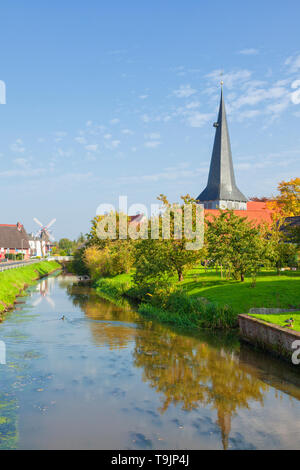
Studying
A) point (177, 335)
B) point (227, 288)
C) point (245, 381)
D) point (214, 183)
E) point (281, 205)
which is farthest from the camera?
point (214, 183)

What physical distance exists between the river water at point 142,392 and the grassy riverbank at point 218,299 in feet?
6.45

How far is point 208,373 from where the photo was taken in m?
14.7

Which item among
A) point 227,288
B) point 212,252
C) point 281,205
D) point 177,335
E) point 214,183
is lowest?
point 177,335

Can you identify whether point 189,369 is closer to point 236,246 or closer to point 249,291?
point 249,291

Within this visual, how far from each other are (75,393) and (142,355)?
5006mm

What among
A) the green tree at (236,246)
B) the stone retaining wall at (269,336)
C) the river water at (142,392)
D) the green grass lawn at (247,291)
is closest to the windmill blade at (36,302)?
the river water at (142,392)

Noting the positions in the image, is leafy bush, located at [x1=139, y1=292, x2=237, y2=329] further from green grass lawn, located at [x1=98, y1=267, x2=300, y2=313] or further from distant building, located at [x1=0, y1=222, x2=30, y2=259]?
distant building, located at [x1=0, y1=222, x2=30, y2=259]

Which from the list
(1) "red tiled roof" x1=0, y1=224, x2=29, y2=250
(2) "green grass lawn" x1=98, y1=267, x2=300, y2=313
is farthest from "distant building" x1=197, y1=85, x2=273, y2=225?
(1) "red tiled roof" x1=0, y1=224, x2=29, y2=250

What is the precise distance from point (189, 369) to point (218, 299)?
8.97 meters

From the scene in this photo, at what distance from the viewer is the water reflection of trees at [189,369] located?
12.1 m

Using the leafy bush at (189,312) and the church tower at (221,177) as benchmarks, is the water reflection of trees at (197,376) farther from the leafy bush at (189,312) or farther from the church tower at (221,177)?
the church tower at (221,177)

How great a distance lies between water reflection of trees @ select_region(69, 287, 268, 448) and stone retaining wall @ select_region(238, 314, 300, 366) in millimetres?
1155
